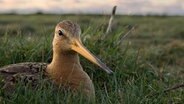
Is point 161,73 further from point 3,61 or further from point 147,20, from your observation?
point 147,20

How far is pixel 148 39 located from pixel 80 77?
23.4 ft

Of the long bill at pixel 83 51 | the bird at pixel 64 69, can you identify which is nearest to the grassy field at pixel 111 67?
the bird at pixel 64 69

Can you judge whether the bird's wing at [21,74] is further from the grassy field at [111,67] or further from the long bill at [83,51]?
the long bill at [83,51]

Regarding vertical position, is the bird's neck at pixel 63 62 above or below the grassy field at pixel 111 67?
above

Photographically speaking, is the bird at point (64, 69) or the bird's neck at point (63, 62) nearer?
the bird at point (64, 69)

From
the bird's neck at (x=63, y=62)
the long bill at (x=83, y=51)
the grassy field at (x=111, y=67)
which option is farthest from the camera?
the bird's neck at (x=63, y=62)

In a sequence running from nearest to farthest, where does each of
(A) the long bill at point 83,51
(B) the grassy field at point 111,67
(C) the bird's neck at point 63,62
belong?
(B) the grassy field at point 111,67
(A) the long bill at point 83,51
(C) the bird's neck at point 63,62

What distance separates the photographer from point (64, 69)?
18.4ft

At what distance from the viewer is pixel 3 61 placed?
21.7ft

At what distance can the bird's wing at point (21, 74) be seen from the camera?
551 centimetres

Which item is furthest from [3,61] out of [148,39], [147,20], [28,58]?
[147,20]

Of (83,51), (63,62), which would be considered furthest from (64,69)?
(83,51)

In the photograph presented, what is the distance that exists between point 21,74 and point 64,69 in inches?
14.1

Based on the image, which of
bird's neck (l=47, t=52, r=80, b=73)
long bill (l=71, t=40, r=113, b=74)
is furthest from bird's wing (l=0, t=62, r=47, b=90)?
long bill (l=71, t=40, r=113, b=74)
